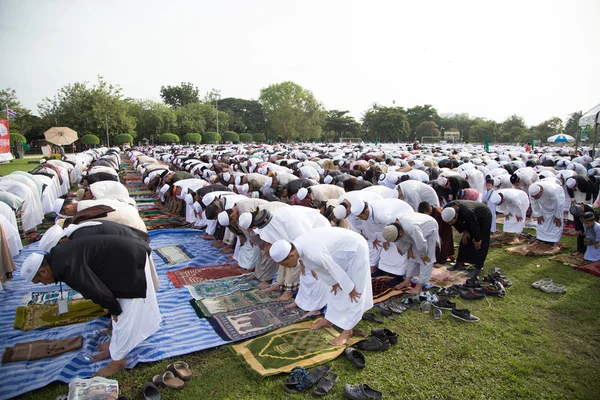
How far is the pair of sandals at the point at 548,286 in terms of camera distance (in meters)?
4.18

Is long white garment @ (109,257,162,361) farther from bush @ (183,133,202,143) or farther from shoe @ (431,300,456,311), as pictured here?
bush @ (183,133,202,143)

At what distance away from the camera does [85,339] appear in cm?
330

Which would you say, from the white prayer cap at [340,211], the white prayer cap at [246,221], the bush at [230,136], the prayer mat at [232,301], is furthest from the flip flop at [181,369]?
the bush at [230,136]

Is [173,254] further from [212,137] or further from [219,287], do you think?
[212,137]

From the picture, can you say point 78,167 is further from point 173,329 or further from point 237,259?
point 173,329

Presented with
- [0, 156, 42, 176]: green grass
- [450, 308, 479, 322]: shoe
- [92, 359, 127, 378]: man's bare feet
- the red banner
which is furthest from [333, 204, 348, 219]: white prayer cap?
the red banner

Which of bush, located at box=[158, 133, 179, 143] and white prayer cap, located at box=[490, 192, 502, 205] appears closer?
white prayer cap, located at box=[490, 192, 502, 205]

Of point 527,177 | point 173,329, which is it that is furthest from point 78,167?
point 527,177

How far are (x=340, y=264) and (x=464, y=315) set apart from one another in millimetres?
1482

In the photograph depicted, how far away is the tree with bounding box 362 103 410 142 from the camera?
49156 mm

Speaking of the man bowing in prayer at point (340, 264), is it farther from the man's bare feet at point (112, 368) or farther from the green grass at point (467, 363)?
the man's bare feet at point (112, 368)

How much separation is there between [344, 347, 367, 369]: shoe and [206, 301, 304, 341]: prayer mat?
746mm

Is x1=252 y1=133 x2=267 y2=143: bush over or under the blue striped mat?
over

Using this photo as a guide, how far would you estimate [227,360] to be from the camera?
121 inches
